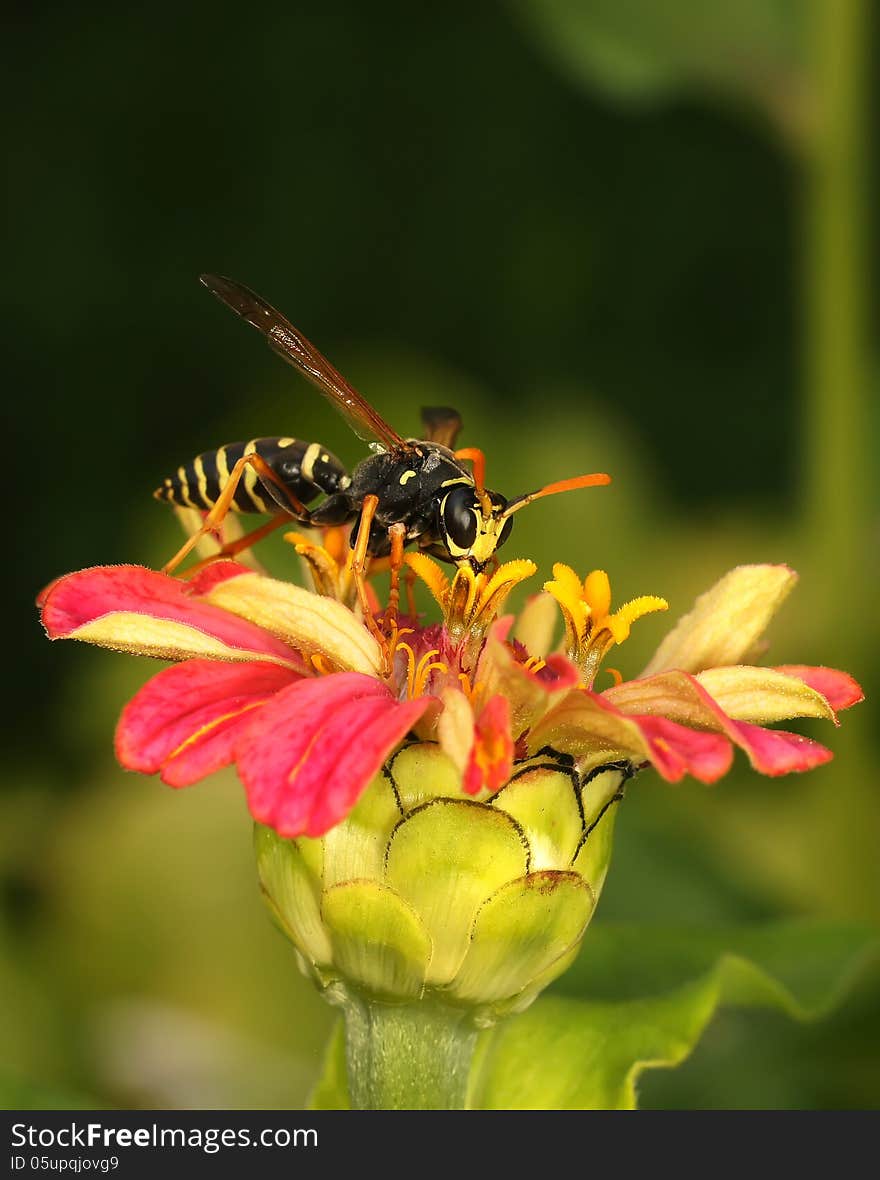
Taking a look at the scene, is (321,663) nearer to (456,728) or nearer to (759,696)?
(456,728)

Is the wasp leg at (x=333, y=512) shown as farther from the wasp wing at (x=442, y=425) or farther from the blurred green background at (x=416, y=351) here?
the blurred green background at (x=416, y=351)

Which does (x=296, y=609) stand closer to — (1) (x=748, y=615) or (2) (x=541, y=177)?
(1) (x=748, y=615)

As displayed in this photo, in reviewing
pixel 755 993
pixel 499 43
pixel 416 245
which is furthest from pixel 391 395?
pixel 755 993

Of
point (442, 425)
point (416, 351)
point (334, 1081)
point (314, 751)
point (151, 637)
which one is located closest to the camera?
point (314, 751)

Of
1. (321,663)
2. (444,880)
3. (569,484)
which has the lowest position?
(444,880)

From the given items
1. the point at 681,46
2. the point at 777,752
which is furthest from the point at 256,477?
the point at 681,46

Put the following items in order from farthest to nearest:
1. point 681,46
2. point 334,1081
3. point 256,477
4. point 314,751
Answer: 1. point 681,46
2. point 256,477
3. point 334,1081
4. point 314,751
